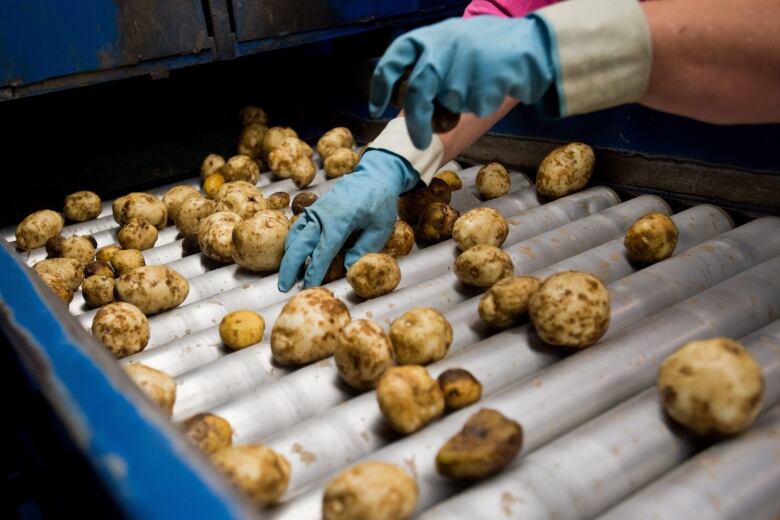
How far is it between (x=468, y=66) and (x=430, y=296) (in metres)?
0.71

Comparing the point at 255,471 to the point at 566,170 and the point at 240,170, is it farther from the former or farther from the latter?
the point at 240,170

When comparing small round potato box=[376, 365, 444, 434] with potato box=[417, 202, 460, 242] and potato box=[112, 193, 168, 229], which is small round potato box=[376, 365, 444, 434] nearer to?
potato box=[417, 202, 460, 242]

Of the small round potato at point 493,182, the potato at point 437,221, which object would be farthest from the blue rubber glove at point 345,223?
the small round potato at point 493,182

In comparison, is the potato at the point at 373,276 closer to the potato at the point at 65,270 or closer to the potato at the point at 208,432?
the potato at the point at 208,432

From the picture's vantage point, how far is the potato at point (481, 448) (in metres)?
1.30

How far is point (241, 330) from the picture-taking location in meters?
1.92

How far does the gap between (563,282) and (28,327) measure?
1247 millimetres

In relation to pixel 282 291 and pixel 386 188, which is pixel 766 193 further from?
pixel 282 291

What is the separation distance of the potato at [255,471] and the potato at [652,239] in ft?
4.48

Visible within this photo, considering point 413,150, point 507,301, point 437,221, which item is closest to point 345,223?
point 437,221

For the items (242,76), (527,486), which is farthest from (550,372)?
(242,76)

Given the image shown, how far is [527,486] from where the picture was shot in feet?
4.29

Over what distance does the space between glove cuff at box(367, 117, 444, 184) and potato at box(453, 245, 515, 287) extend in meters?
0.65

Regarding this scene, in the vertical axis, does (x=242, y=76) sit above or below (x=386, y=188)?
above
